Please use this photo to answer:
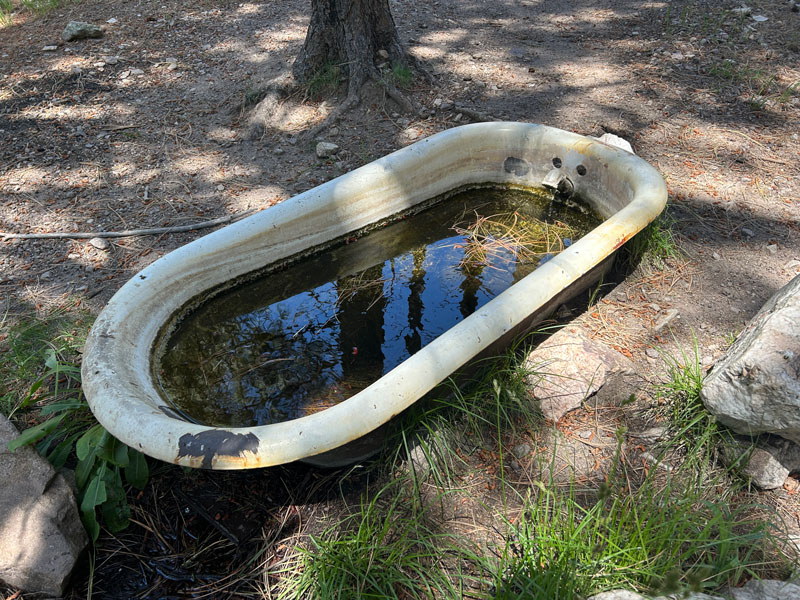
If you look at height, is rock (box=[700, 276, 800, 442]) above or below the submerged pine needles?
above

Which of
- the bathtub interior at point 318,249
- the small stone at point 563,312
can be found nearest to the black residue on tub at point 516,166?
the bathtub interior at point 318,249

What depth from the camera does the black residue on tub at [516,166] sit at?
2.97m

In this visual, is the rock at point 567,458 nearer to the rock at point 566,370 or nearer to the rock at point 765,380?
the rock at point 566,370

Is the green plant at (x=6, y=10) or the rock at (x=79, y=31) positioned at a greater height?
the green plant at (x=6, y=10)

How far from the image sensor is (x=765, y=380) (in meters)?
1.67

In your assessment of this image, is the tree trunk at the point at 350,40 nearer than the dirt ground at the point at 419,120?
No

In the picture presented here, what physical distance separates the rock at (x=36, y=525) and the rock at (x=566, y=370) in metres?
1.56

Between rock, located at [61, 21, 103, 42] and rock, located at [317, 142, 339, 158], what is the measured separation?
2.70m

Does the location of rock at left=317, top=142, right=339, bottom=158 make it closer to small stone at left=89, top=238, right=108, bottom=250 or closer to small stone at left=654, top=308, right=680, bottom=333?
small stone at left=89, top=238, right=108, bottom=250

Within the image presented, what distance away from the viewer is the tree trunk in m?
3.60

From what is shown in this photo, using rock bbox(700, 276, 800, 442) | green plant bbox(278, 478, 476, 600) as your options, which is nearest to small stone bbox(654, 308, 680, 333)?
rock bbox(700, 276, 800, 442)

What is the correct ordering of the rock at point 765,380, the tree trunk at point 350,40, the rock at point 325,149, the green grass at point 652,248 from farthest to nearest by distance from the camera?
1. the tree trunk at point 350,40
2. the rock at point 325,149
3. the green grass at point 652,248
4. the rock at point 765,380

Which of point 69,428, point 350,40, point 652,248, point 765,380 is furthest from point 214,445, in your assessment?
point 350,40

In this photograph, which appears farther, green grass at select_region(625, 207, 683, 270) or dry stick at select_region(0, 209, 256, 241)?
dry stick at select_region(0, 209, 256, 241)
